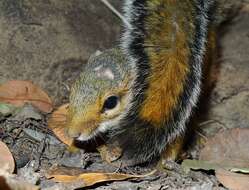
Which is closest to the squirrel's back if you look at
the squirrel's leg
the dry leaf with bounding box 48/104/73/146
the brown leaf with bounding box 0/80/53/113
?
the squirrel's leg

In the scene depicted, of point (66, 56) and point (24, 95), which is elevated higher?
point (66, 56)

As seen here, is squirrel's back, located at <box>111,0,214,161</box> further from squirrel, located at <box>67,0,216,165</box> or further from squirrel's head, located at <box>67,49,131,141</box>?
squirrel's head, located at <box>67,49,131,141</box>

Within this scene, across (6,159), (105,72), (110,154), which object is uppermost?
(105,72)

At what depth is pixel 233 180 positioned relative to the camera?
12.6 feet

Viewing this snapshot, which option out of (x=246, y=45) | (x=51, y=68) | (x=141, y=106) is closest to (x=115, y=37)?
(x=51, y=68)

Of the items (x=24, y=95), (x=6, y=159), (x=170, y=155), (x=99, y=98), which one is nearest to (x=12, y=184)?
(x=6, y=159)

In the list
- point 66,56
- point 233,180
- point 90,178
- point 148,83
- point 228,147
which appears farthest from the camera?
point 66,56

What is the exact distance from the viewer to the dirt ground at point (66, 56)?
14.6 ft

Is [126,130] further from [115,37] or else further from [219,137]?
[115,37]

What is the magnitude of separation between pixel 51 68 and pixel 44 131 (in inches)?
26.8

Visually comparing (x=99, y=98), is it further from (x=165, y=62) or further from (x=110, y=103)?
(x=165, y=62)

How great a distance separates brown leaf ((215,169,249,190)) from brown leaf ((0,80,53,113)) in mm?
1473

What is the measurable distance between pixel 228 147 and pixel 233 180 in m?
0.54

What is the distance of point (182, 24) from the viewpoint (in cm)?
373
